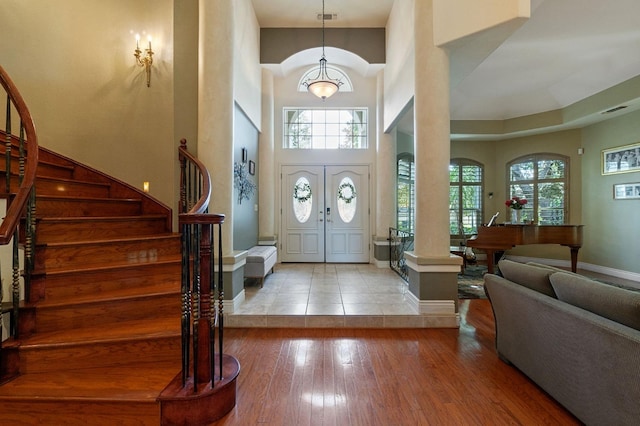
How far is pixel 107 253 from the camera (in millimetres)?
2633

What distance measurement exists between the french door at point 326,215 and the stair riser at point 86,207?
11.1 ft

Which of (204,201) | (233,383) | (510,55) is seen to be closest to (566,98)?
(510,55)

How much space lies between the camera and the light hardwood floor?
1856mm

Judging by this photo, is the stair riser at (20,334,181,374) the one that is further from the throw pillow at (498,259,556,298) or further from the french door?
the french door

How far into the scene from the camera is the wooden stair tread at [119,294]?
217cm

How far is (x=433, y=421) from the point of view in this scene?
1811 millimetres

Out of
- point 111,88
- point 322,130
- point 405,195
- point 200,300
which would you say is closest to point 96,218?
point 200,300

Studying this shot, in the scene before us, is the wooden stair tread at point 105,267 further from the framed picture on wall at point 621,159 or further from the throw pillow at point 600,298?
the framed picture on wall at point 621,159

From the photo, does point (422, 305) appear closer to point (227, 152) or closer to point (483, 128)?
point (227, 152)

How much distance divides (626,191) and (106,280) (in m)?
8.08

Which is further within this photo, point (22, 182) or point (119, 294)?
point (119, 294)

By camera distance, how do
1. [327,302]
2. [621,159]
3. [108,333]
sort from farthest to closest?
[621,159], [327,302], [108,333]

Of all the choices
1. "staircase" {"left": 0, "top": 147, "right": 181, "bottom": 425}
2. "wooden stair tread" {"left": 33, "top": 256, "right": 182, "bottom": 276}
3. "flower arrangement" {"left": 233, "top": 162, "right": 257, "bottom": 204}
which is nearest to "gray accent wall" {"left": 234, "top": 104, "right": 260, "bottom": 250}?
"flower arrangement" {"left": 233, "top": 162, "right": 257, "bottom": 204}

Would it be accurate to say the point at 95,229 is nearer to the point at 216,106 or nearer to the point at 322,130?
the point at 216,106
